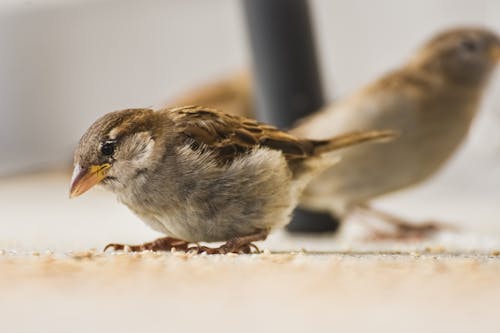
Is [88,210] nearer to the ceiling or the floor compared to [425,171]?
nearer to the floor

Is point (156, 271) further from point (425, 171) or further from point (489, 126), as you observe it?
point (489, 126)

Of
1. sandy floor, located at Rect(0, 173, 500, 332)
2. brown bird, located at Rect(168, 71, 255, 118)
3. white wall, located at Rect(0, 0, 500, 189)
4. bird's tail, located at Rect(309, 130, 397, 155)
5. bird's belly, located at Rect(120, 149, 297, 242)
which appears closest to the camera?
sandy floor, located at Rect(0, 173, 500, 332)

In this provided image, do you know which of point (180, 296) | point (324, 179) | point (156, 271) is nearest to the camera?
point (180, 296)

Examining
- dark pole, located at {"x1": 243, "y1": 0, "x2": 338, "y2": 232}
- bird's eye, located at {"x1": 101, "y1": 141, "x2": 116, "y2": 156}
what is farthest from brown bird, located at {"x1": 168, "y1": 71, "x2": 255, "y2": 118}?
bird's eye, located at {"x1": 101, "y1": 141, "x2": 116, "y2": 156}

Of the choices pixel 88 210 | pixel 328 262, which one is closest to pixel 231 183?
pixel 328 262

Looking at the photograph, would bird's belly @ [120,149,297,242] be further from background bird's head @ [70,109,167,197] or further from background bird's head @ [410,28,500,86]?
background bird's head @ [410,28,500,86]

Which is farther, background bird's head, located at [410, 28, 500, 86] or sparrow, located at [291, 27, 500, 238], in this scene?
background bird's head, located at [410, 28, 500, 86]

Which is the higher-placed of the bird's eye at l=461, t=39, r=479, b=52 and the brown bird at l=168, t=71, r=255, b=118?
the bird's eye at l=461, t=39, r=479, b=52

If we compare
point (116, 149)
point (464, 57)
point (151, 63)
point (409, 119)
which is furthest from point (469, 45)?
point (151, 63)
